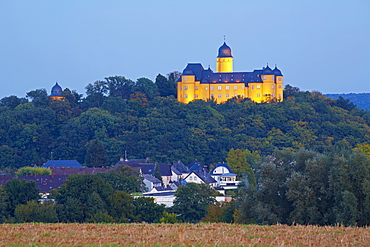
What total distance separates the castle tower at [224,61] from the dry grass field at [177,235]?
96170 millimetres

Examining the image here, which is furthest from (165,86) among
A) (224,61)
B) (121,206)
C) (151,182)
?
(121,206)

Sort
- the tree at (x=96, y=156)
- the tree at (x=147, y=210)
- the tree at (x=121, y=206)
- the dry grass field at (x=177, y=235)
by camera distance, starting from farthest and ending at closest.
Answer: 1. the tree at (x=96, y=156)
2. the tree at (x=147, y=210)
3. the tree at (x=121, y=206)
4. the dry grass field at (x=177, y=235)

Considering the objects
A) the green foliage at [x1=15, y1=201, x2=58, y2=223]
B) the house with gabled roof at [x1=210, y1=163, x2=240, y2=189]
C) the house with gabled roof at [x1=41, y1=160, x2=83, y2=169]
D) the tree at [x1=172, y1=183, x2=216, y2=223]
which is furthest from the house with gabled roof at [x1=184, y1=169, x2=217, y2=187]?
the green foliage at [x1=15, y1=201, x2=58, y2=223]

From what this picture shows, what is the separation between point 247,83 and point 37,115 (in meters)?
31.5

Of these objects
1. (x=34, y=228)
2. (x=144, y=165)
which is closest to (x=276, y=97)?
(x=144, y=165)

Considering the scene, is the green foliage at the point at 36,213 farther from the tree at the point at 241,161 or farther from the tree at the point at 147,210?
the tree at the point at 241,161

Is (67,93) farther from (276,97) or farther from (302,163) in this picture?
(302,163)

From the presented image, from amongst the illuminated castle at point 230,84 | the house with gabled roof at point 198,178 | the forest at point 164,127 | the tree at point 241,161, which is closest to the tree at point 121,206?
the house with gabled roof at point 198,178

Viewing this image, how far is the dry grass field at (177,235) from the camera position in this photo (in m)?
18.7

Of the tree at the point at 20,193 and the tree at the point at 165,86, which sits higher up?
the tree at the point at 165,86

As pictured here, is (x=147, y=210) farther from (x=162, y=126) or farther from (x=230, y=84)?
(x=230, y=84)

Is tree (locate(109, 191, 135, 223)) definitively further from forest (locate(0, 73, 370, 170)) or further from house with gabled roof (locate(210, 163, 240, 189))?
forest (locate(0, 73, 370, 170))

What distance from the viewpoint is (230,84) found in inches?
4505

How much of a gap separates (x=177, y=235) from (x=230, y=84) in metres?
95.1
